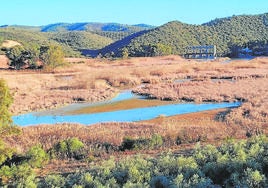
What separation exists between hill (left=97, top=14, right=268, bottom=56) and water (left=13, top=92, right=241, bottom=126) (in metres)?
94.5

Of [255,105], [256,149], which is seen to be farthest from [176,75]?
[256,149]

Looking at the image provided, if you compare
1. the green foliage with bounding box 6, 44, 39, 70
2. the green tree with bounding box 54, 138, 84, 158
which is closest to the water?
the green tree with bounding box 54, 138, 84, 158

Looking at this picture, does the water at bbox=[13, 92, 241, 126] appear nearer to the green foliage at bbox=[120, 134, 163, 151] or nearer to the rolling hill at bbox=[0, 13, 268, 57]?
the green foliage at bbox=[120, 134, 163, 151]

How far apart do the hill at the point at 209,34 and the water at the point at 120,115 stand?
94530 mm

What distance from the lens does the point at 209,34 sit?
15788cm

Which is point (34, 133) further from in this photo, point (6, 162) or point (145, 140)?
point (145, 140)

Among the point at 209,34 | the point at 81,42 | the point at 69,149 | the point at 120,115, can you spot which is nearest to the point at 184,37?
the point at 209,34

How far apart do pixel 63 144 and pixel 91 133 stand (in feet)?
10.3

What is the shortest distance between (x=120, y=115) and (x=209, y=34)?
135m

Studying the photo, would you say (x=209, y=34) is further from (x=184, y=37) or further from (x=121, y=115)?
(x=121, y=115)

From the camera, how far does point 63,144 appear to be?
16.8 meters

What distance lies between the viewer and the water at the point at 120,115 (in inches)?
1067

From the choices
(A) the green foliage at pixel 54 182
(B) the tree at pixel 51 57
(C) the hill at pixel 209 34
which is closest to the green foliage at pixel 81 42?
(C) the hill at pixel 209 34

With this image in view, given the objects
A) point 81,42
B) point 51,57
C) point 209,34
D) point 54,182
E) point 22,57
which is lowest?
point 54,182
